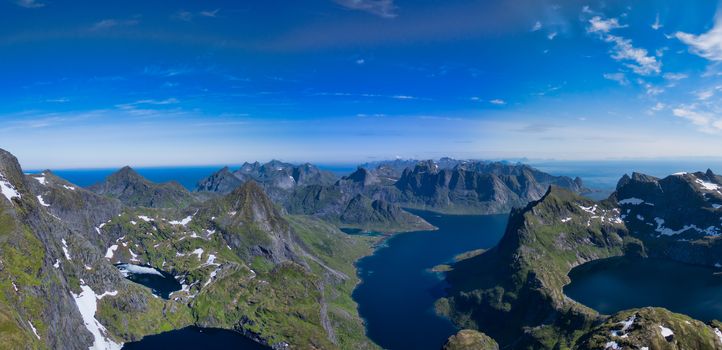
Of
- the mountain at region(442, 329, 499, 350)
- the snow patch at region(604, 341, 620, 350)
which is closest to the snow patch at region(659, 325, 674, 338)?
the snow patch at region(604, 341, 620, 350)

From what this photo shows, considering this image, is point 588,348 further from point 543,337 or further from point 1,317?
point 1,317

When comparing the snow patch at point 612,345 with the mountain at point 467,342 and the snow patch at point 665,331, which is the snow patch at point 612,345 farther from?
the mountain at point 467,342

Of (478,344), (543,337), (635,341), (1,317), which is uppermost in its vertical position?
(635,341)

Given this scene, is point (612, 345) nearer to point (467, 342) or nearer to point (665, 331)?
point (665, 331)

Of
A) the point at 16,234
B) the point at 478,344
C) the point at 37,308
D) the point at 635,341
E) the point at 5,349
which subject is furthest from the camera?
the point at 16,234

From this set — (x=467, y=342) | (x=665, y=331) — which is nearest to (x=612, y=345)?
(x=665, y=331)

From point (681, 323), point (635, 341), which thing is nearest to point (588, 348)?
point (635, 341)

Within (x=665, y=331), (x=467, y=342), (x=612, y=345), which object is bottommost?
(x=467, y=342)

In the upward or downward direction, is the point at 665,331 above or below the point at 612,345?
above

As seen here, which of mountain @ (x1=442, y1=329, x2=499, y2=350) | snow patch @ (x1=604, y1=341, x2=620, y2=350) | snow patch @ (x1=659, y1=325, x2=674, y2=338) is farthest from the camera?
mountain @ (x1=442, y1=329, x2=499, y2=350)

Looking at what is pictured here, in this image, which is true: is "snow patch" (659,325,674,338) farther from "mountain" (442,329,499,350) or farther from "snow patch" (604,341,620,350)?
"mountain" (442,329,499,350)

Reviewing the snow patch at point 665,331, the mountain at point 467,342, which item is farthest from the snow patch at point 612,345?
the mountain at point 467,342
